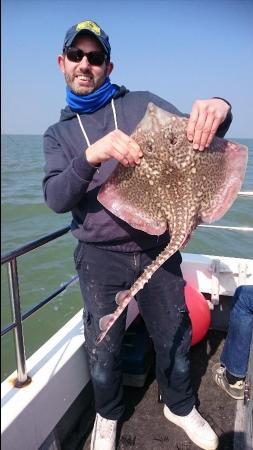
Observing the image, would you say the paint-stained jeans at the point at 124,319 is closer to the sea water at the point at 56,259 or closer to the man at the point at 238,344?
the man at the point at 238,344

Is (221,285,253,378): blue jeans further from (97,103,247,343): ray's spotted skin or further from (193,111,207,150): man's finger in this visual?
(193,111,207,150): man's finger

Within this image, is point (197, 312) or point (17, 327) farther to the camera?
point (197, 312)

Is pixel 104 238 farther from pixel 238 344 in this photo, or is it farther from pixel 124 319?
pixel 238 344

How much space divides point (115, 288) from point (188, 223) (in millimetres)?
784

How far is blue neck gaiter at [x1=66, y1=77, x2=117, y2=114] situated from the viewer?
8.23 feet

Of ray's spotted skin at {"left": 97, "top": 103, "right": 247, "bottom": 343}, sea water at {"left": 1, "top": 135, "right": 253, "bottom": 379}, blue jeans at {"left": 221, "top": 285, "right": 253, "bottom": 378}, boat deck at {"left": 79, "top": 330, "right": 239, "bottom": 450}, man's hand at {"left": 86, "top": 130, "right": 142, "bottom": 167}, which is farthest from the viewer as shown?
sea water at {"left": 1, "top": 135, "right": 253, "bottom": 379}

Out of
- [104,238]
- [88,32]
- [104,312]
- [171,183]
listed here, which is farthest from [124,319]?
[88,32]

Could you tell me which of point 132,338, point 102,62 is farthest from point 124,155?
point 132,338

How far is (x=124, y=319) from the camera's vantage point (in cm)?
281

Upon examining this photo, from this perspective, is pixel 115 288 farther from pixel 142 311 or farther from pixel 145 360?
pixel 145 360

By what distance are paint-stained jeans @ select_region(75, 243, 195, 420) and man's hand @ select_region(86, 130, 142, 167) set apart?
77 cm

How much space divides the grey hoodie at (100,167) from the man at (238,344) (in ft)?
3.30

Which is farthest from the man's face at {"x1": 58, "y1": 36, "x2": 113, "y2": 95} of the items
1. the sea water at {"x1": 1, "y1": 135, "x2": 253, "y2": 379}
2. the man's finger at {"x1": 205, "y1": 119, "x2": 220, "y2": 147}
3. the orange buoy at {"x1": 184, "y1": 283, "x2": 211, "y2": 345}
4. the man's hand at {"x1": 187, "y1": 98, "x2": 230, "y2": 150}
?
the sea water at {"x1": 1, "y1": 135, "x2": 253, "y2": 379}

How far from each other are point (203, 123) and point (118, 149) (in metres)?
0.44
